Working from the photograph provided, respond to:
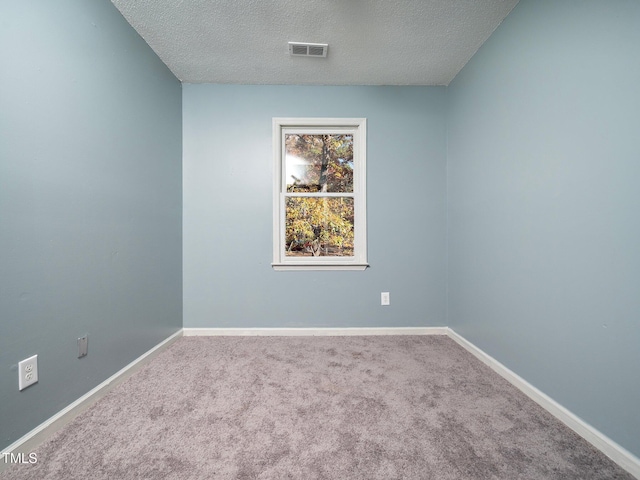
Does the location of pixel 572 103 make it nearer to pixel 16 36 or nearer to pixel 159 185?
pixel 16 36

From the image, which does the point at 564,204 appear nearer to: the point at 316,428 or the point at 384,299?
the point at 384,299

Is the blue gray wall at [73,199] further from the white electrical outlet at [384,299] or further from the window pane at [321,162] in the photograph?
the white electrical outlet at [384,299]

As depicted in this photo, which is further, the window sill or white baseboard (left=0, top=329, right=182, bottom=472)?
the window sill

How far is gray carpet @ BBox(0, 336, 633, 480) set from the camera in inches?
40.4

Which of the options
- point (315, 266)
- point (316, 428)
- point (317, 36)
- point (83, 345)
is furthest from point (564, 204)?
point (83, 345)

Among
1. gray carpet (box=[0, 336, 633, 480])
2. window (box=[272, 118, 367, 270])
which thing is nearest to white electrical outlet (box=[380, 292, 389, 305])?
window (box=[272, 118, 367, 270])

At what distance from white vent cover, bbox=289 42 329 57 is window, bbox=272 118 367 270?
62 cm

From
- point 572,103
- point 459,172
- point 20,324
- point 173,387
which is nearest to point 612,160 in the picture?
point 572,103

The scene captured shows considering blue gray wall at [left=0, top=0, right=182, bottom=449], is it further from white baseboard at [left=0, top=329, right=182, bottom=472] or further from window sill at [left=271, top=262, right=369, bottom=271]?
window sill at [left=271, top=262, right=369, bottom=271]

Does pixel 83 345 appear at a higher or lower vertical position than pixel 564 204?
lower

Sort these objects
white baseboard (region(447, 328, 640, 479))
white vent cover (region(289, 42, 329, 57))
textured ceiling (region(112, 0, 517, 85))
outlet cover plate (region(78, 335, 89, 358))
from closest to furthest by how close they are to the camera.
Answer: white baseboard (region(447, 328, 640, 479)) → outlet cover plate (region(78, 335, 89, 358)) → textured ceiling (region(112, 0, 517, 85)) → white vent cover (region(289, 42, 329, 57))

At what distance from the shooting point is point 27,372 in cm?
114

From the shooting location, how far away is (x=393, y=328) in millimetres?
2469

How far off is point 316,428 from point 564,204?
1758mm
